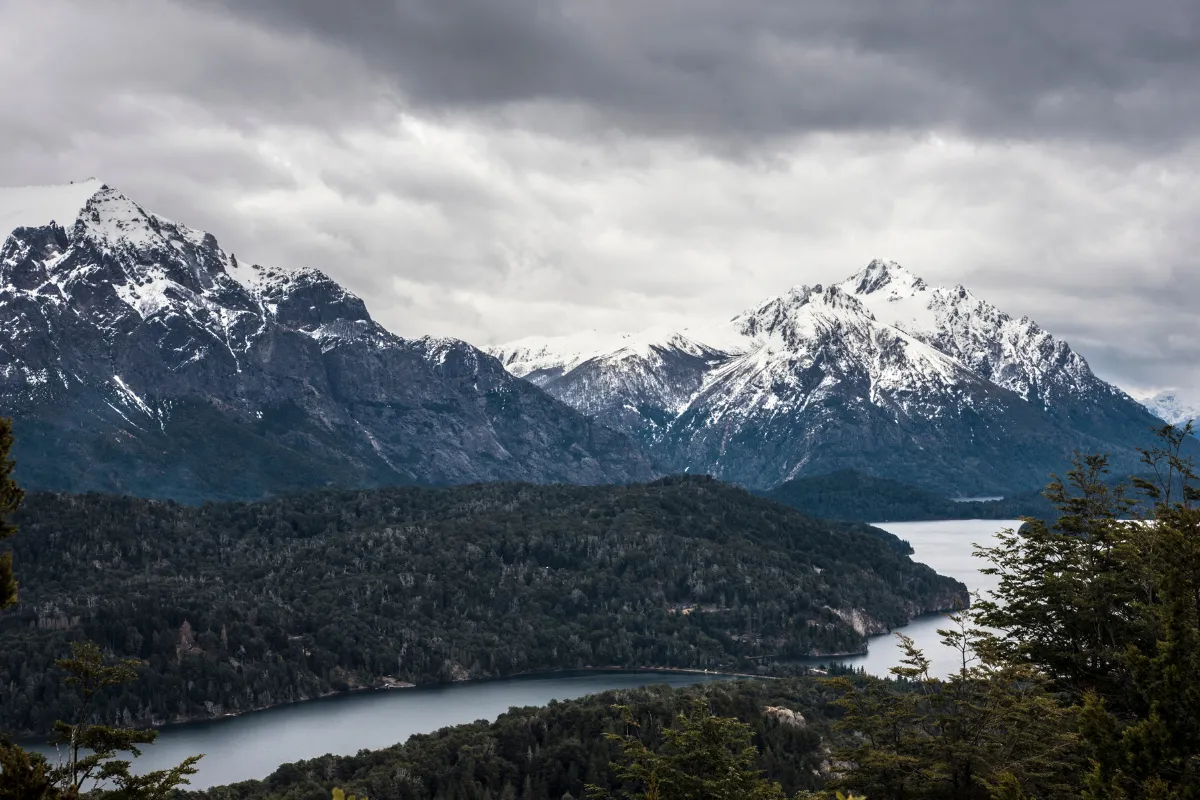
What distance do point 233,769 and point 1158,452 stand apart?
150 m

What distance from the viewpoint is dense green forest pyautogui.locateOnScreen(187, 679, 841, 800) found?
462 ft

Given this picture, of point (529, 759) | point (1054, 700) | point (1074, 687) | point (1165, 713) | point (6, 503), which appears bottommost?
point (529, 759)

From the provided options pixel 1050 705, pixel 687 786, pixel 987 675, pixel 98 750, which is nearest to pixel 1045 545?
pixel 987 675

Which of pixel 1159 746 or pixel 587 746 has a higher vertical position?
pixel 1159 746

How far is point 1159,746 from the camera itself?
1711 inches

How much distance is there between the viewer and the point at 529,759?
155m

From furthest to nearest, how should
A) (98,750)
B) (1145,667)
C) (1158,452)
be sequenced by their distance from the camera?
(1158,452) → (1145,667) → (98,750)

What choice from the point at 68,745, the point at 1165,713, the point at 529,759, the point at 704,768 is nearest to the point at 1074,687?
the point at 1165,713

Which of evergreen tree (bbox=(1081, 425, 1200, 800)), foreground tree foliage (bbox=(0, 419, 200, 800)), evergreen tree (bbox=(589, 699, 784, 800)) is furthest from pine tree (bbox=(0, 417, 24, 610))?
evergreen tree (bbox=(1081, 425, 1200, 800))

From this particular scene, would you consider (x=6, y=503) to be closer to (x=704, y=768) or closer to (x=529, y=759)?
(x=704, y=768)

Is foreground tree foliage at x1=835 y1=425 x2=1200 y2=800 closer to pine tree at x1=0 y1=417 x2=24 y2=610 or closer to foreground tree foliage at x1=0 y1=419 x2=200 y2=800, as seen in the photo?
foreground tree foliage at x1=0 y1=419 x2=200 y2=800

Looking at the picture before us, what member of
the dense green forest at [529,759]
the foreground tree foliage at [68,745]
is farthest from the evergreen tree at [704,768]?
the dense green forest at [529,759]

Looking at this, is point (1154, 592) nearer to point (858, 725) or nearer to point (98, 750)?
point (858, 725)

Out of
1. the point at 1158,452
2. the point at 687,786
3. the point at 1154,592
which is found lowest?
the point at 687,786
